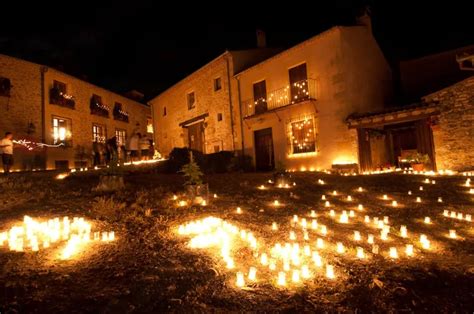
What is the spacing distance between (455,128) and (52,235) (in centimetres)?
1416

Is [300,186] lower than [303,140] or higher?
lower

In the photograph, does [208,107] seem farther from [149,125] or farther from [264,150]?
[149,125]

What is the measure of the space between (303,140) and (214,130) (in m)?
7.14

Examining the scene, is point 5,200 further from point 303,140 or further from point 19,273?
point 303,140

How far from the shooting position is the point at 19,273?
3826 millimetres

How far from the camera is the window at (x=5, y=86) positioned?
14.8m

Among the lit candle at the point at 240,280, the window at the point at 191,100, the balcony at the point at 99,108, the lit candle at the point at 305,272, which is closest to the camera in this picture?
the lit candle at the point at 240,280

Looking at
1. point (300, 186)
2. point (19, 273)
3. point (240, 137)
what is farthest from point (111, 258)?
point (240, 137)

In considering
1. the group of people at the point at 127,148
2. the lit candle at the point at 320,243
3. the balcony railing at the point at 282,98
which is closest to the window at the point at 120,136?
the group of people at the point at 127,148

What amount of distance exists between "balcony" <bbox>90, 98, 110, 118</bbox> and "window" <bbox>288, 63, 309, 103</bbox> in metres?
14.1

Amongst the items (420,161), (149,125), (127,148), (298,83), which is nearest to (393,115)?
(420,161)

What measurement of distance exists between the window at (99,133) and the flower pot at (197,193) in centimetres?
1628

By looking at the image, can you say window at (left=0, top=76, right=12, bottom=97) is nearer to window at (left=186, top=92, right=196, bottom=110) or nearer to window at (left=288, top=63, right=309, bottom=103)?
window at (left=186, top=92, right=196, bottom=110)

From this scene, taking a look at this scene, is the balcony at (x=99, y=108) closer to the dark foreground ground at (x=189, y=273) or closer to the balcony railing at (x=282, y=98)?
the balcony railing at (x=282, y=98)
